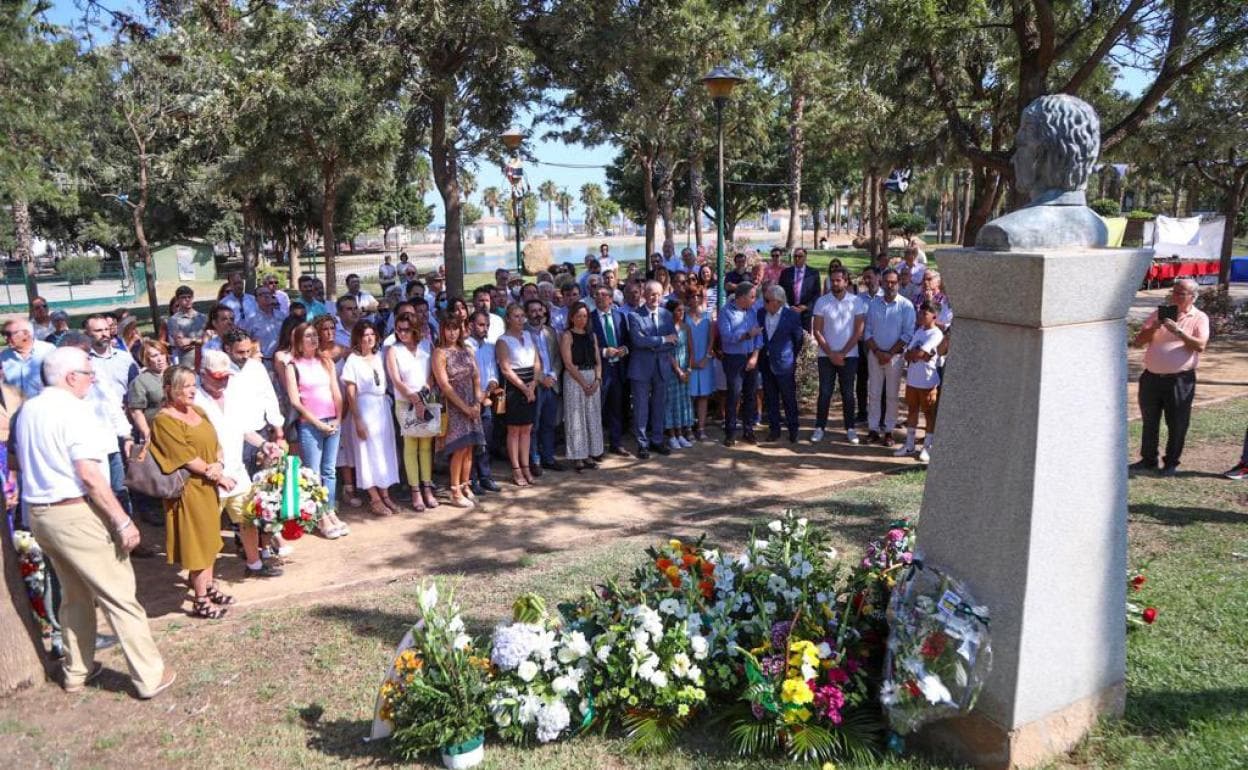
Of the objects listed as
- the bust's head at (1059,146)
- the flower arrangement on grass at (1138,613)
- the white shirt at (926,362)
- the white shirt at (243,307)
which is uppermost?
the bust's head at (1059,146)

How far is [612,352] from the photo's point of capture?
31.5 ft

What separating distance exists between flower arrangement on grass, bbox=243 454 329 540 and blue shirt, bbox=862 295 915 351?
6403 millimetres

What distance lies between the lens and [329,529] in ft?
24.7

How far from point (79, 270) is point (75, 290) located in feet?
8.44

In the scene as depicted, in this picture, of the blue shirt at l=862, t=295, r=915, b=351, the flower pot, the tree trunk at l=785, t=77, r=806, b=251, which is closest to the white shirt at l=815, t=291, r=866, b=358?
the blue shirt at l=862, t=295, r=915, b=351

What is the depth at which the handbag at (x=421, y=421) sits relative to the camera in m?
8.02

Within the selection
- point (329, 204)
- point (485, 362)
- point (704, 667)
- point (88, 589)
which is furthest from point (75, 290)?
point (704, 667)

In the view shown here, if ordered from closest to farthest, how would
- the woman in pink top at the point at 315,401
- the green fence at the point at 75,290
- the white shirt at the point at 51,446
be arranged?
1. the white shirt at the point at 51,446
2. the woman in pink top at the point at 315,401
3. the green fence at the point at 75,290

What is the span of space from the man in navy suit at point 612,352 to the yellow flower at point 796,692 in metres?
5.92

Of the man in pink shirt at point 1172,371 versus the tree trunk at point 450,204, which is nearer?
the man in pink shirt at point 1172,371

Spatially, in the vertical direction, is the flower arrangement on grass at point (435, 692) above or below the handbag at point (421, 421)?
below

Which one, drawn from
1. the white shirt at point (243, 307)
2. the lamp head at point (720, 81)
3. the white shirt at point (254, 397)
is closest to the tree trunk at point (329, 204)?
the white shirt at point (243, 307)

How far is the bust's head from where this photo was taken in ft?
12.4

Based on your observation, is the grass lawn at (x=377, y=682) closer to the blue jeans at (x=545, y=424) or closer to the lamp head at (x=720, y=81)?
the blue jeans at (x=545, y=424)
